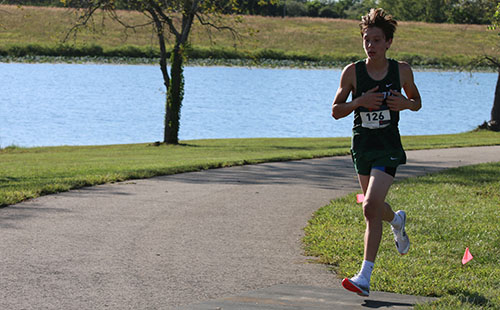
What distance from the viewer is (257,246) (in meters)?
7.86

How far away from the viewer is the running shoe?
549 cm

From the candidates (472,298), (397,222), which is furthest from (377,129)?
(472,298)

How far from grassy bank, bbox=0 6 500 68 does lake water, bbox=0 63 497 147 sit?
32.9ft

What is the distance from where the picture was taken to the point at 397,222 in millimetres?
6461

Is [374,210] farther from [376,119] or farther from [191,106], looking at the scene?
[191,106]

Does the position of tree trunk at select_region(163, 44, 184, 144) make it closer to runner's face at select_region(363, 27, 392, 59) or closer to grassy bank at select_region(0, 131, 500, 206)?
grassy bank at select_region(0, 131, 500, 206)

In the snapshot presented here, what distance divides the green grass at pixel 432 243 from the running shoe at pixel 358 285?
1.63 feet

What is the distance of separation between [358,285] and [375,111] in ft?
4.46

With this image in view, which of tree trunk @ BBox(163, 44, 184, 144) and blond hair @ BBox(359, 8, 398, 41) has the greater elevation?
blond hair @ BBox(359, 8, 398, 41)

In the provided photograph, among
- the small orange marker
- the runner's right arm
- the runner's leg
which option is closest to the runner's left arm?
the runner's right arm

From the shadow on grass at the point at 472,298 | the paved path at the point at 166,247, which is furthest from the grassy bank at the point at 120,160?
the shadow on grass at the point at 472,298

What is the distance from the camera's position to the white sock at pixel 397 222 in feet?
21.1

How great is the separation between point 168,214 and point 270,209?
1.48m

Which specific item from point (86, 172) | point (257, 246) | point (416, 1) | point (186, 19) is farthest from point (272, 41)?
point (257, 246)
